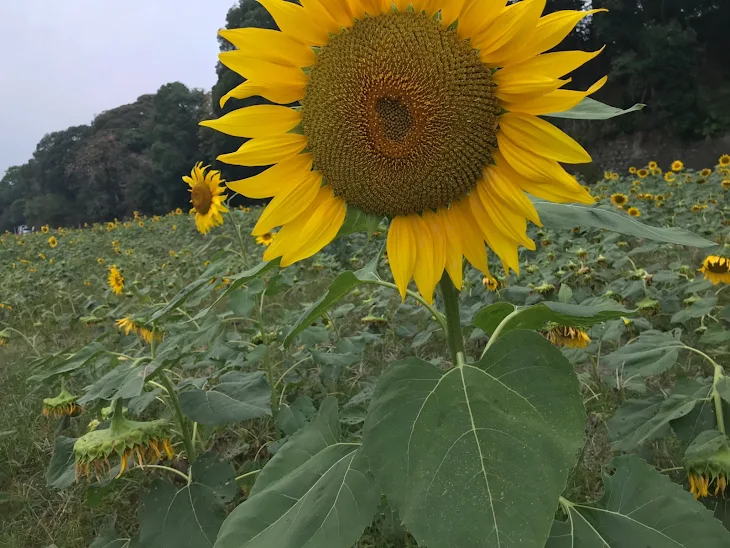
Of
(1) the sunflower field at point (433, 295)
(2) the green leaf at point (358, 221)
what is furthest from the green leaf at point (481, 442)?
(2) the green leaf at point (358, 221)

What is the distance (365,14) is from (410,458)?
2.12 ft

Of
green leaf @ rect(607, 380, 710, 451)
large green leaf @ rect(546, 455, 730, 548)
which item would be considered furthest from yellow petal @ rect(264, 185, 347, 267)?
green leaf @ rect(607, 380, 710, 451)

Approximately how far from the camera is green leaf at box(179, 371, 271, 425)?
4.92ft

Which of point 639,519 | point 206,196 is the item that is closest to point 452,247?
point 639,519

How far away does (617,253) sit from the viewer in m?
3.74

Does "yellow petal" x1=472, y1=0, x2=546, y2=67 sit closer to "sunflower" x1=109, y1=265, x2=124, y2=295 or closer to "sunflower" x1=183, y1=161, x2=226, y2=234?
"sunflower" x1=183, y1=161, x2=226, y2=234

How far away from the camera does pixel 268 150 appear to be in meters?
0.95

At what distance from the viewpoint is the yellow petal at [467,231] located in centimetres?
91

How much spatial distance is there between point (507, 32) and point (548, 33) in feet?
0.18

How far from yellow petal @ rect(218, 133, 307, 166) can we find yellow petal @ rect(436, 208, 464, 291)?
10.3 inches

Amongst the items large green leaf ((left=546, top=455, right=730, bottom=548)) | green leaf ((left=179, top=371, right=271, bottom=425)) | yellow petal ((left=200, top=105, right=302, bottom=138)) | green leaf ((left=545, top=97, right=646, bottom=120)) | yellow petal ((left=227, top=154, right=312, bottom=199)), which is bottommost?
large green leaf ((left=546, top=455, right=730, bottom=548))

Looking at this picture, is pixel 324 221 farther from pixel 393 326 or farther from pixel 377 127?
pixel 393 326

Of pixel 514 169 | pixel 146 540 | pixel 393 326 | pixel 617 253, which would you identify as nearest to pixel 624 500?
pixel 514 169

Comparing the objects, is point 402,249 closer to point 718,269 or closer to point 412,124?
point 412,124
